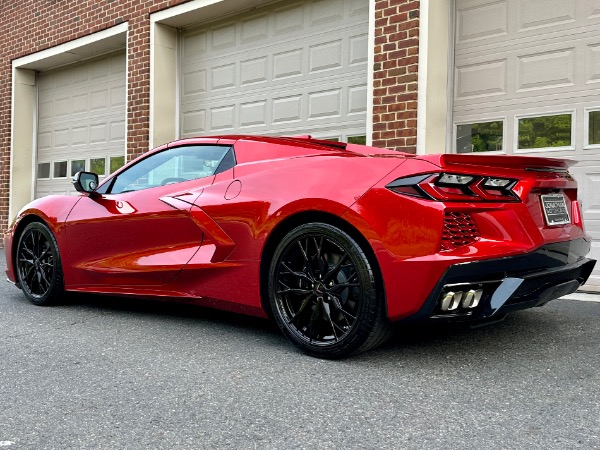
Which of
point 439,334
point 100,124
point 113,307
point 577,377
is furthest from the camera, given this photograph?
point 100,124

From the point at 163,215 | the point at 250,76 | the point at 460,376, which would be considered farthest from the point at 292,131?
the point at 460,376

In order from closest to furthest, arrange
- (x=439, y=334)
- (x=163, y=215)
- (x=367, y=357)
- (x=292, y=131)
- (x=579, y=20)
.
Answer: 1. (x=367, y=357)
2. (x=439, y=334)
3. (x=163, y=215)
4. (x=579, y=20)
5. (x=292, y=131)

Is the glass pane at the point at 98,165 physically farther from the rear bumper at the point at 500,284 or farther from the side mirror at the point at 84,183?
the rear bumper at the point at 500,284

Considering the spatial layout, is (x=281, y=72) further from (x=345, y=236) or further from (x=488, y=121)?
(x=345, y=236)

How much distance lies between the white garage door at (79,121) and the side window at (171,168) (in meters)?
6.39

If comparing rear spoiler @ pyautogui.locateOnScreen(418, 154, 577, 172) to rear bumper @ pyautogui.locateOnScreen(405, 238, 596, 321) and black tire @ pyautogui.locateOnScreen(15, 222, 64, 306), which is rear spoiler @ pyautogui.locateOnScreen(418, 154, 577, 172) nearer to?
rear bumper @ pyautogui.locateOnScreen(405, 238, 596, 321)

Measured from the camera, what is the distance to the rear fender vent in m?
2.96

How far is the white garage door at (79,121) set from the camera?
11.0 meters

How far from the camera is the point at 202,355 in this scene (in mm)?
3494

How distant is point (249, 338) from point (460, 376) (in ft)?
4.46

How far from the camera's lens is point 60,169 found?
40.5 ft

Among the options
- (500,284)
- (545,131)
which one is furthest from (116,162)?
(500,284)

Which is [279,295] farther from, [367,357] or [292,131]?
[292,131]

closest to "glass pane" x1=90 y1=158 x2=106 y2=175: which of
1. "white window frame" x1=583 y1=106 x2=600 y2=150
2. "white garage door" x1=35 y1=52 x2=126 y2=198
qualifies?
"white garage door" x1=35 y1=52 x2=126 y2=198
